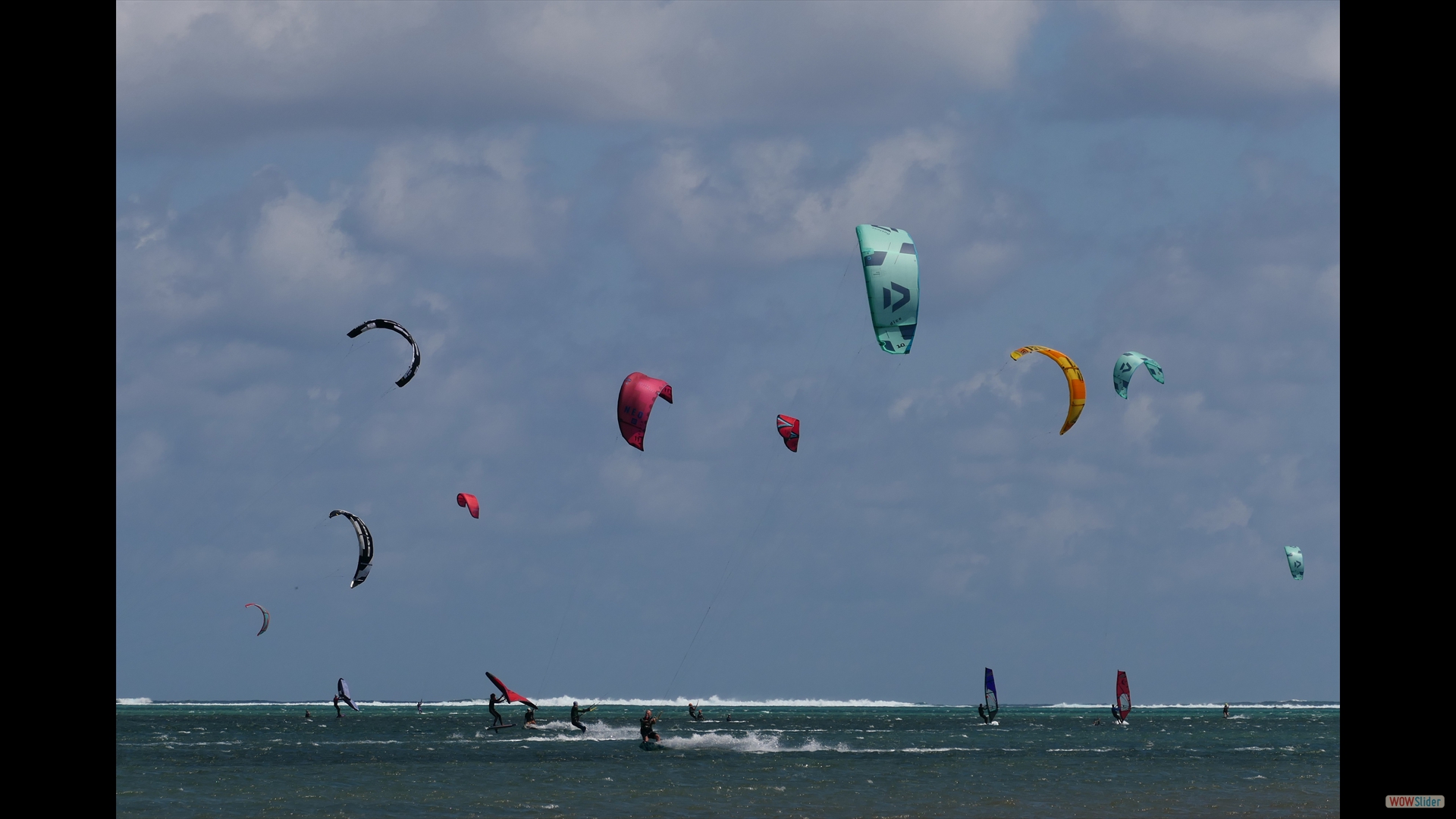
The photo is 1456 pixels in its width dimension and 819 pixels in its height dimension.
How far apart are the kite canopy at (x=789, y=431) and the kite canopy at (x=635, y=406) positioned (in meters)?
3.88

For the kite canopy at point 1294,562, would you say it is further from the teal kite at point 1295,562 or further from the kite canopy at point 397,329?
the kite canopy at point 397,329

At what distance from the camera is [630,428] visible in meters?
28.6

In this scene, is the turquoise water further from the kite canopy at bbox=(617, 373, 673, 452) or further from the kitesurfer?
the kite canopy at bbox=(617, 373, 673, 452)

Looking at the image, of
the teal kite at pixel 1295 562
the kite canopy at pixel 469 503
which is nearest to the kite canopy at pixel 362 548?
the kite canopy at pixel 469 503

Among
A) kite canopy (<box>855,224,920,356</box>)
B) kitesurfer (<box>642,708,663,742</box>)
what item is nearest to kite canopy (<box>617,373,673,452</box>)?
kite canopy (<box>855,224,920,356</box>)

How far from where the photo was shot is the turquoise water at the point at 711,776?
28188mm
